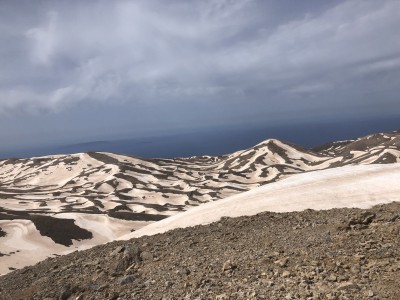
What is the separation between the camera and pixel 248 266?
12.0m

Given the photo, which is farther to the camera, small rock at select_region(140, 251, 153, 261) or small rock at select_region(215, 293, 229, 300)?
small rock at select_region(140, 251, 153, 261)

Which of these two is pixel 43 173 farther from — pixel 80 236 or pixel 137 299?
pixel 137 299

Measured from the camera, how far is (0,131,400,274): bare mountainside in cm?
4588

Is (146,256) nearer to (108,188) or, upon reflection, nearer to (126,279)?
(126,279)

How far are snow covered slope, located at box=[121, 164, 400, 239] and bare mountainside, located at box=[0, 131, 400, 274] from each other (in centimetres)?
1980

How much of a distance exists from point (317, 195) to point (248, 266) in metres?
16.0

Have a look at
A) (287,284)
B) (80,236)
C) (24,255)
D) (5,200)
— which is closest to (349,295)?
(287,284)

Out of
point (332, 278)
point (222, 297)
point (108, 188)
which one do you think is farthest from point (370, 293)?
point (108, 188)

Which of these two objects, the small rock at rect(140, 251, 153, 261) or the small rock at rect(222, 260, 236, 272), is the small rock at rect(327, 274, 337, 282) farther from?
the small rock at rect(140, 251, 153, 261)

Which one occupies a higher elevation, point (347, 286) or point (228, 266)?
point (347, 286)

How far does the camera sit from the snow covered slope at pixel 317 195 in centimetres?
2462

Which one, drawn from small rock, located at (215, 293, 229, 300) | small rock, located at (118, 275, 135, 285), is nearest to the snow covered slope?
small rock, located at (118, 275, 135, 285)

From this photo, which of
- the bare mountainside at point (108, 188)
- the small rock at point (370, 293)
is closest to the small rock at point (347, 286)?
the small rock at point (370, 293)

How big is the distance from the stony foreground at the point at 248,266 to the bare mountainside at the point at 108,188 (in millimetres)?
22020
